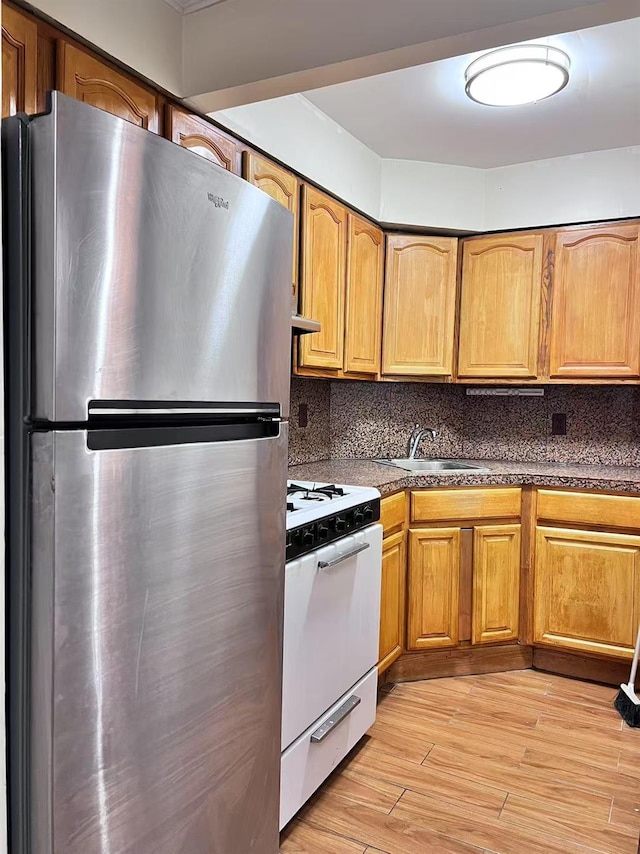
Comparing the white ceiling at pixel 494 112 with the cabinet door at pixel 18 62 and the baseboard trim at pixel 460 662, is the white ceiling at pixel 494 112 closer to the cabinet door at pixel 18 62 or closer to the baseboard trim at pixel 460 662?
the cabinet door at pixel 18 62

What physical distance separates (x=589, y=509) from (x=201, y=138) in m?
2.15

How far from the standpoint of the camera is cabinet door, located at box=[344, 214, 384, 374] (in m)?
2.88

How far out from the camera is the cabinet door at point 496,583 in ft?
9.47

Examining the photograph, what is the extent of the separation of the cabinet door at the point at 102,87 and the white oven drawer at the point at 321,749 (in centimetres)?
171

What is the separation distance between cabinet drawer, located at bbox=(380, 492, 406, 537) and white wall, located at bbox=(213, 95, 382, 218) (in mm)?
1317

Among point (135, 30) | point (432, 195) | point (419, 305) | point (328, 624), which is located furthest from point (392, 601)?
point (135, 30)

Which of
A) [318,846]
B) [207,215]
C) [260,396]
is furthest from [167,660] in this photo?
[318,846]

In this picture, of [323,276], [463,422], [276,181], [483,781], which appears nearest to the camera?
[483,781]

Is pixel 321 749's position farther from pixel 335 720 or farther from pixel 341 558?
pixel 341 558

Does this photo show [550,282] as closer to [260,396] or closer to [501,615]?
[501,615]

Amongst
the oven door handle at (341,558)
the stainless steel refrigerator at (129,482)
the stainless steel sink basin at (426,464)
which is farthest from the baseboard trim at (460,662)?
the stainless steel refrigerator at (129,482)

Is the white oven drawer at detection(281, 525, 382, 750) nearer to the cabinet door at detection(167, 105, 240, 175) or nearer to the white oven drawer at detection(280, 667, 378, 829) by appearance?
the white oven drawer at detection(280, 667, 378, 829)

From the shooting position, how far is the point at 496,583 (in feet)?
9.55

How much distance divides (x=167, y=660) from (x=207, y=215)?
81 cm
